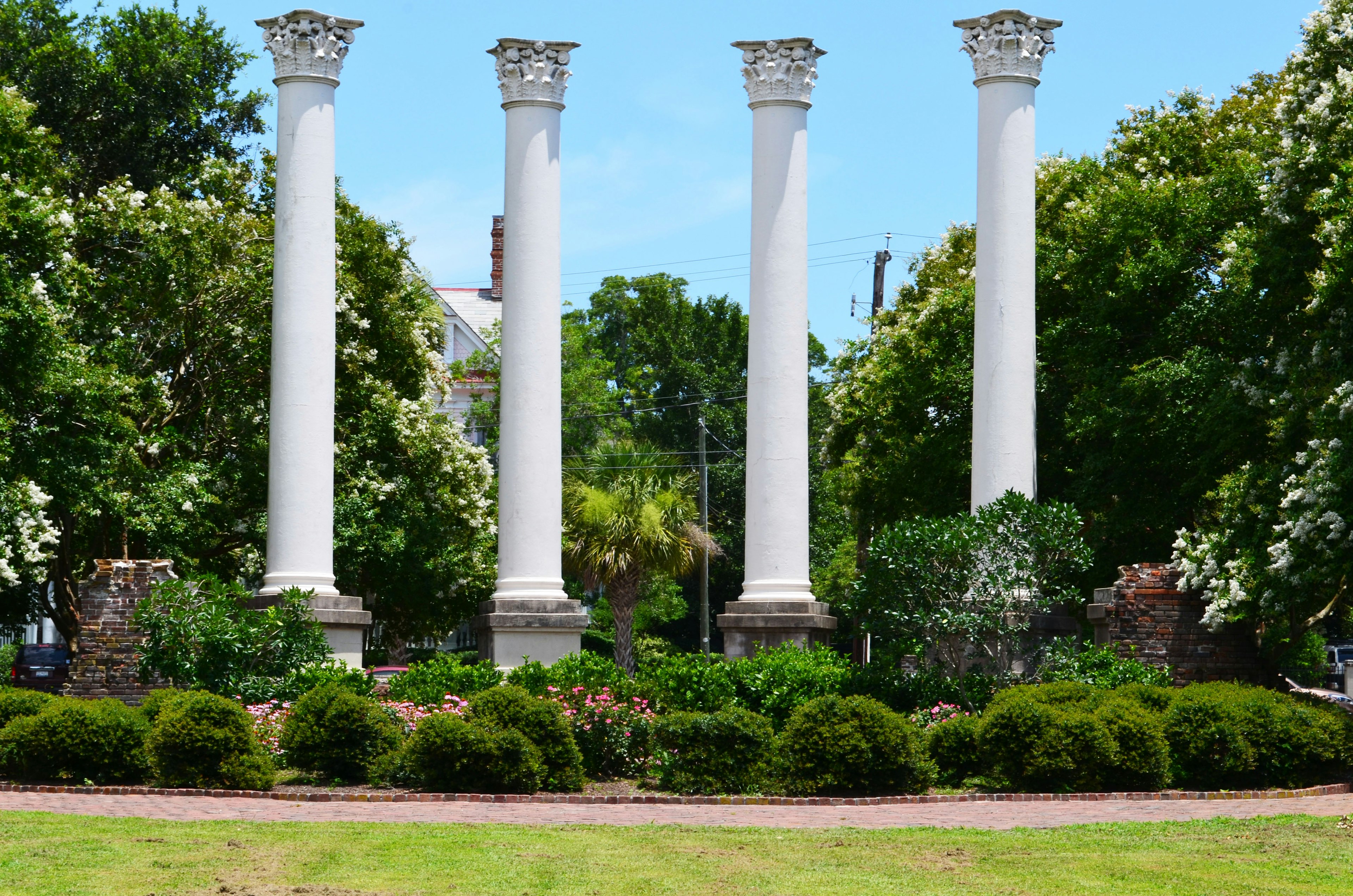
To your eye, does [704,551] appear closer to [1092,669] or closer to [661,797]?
[1092,669]

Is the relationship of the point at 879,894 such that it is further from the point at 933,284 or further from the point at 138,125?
the point at 138,125

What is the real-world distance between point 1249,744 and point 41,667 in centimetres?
3629

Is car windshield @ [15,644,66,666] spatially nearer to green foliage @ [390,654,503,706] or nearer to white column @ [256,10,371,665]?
white column @ [256,10,371,665]

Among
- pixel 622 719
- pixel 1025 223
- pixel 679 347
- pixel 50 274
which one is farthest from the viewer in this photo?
pixel 679 347

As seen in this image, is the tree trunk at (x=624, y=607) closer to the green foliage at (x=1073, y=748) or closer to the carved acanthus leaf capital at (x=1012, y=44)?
the carved acanthus leaf capital at (x=1012, y=44)

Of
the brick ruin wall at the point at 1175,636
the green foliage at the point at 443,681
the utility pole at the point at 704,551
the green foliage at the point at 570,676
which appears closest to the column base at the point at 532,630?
the green foliage at the point at 443,681

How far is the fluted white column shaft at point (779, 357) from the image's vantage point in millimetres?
31500

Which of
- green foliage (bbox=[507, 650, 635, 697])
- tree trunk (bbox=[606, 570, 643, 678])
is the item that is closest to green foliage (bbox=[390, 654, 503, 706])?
green foliage (bbox=[507, 650, 635, 697])

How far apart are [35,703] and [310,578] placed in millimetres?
8959

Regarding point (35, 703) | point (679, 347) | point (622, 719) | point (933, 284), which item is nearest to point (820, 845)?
point (622, 719)

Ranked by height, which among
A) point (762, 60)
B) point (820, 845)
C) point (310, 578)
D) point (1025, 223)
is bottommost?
point (820, 845)

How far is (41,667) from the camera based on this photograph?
156ft

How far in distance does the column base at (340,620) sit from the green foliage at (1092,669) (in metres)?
12.5

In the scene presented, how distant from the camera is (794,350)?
31.7 meters
